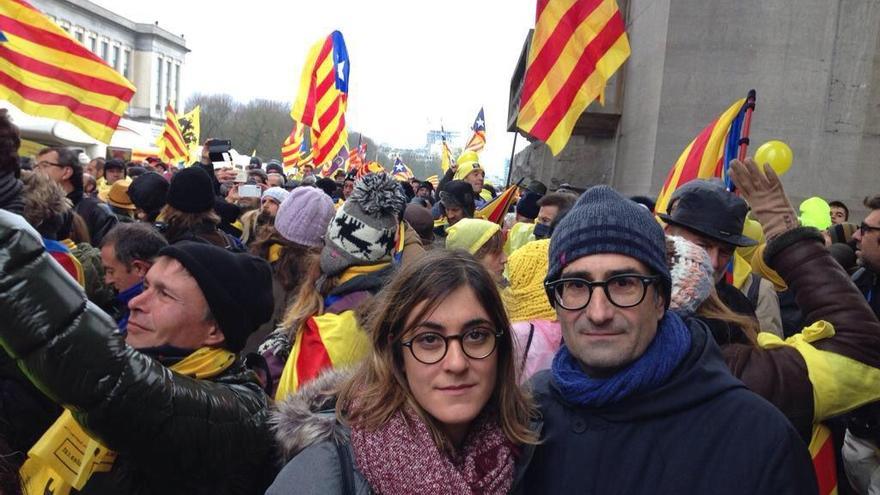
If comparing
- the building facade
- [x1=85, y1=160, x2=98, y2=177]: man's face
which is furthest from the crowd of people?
the building facade

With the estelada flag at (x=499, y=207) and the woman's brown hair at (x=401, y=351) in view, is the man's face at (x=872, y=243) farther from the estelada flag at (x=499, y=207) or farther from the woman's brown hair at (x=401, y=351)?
the estelada flag at (x=499, y=207)

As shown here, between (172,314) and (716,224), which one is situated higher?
(716,224)

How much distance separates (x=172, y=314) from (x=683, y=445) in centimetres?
149

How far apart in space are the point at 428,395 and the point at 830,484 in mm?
1819

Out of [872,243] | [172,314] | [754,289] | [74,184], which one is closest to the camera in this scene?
[172,314]

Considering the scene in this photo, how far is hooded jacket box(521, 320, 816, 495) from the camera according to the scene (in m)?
1.68

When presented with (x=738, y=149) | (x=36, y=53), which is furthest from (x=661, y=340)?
(x=36, y=53)

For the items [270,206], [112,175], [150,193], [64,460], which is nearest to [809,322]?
[64,460]

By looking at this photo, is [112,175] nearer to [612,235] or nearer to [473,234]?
[473,234]

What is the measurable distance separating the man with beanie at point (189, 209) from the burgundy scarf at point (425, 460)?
11.9 feet

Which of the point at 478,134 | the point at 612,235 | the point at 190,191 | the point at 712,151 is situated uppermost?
the point at 478,134

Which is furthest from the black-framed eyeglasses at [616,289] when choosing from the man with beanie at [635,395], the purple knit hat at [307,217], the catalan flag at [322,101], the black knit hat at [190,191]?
the catalan flag at [322,101]

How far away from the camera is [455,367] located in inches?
69.0

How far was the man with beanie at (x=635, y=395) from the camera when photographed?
1.70 meters
